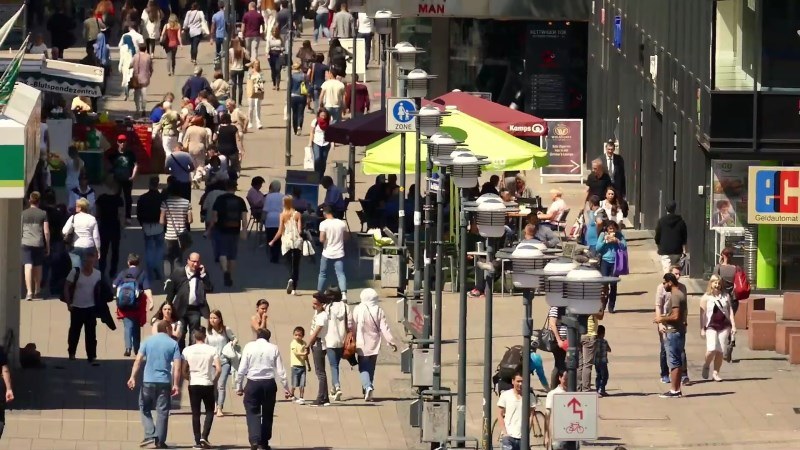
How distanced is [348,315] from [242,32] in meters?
29.2

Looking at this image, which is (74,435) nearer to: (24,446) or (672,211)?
(24,446)

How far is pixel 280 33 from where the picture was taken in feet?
176

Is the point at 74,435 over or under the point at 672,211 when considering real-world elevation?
under

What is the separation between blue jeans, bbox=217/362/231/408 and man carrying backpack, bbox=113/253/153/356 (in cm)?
233

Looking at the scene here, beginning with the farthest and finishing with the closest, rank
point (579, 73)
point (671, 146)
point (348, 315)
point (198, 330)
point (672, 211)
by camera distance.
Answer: point (579, 73), point (671, 146), point (672, 211), point (348, 315), point (198, 330)

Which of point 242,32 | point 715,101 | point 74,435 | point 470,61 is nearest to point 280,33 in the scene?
point 242,32

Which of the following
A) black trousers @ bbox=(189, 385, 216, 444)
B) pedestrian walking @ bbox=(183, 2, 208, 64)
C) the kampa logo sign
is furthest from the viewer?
pedestrian walking @ bbox=(183, 2, 208, 64)

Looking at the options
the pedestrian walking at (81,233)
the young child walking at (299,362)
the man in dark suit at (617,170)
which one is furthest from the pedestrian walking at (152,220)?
the man in dark suit at (617,170)

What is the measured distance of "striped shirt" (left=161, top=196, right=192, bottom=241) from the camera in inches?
1280

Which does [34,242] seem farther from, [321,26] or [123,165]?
[321,26]

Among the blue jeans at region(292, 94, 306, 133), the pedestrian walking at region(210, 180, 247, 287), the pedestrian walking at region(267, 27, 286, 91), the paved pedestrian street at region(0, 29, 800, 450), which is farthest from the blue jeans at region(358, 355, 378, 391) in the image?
the pedestrian walking at region(267, 27, 286, 91)

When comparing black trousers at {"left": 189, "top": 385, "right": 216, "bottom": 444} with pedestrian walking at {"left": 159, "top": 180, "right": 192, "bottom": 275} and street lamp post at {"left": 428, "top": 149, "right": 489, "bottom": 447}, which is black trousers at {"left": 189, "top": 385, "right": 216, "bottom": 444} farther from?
pedestrian walking at {"left": 159, "top": 180, "right": 192, "bottom": 275}

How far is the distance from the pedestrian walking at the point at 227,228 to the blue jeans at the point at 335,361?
6640 millimetres

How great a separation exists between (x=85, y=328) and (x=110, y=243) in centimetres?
612
